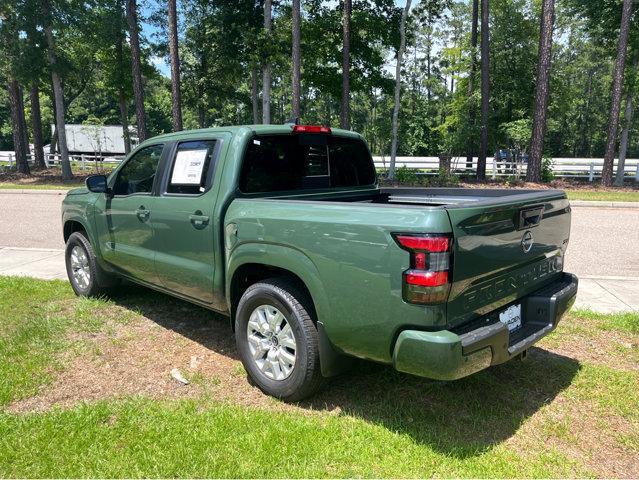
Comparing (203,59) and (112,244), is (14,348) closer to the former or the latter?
(112,244)

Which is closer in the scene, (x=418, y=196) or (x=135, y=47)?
(x=418, y=196)

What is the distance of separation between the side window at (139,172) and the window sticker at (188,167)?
366mm

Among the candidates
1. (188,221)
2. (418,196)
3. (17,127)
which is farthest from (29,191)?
(418,196)

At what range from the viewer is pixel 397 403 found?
11.2ft

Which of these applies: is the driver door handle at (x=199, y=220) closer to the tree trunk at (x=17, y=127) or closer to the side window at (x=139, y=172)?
the side window at (x=139, y=172)

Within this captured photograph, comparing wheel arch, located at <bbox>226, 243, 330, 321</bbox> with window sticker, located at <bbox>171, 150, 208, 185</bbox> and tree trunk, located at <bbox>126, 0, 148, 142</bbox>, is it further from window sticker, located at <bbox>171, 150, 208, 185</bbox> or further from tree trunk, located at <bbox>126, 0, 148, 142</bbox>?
tree trunk, located at <bbox>126, 0, 148, 142</bbox>

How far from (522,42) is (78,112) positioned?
55641mm

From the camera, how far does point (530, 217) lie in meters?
3.13

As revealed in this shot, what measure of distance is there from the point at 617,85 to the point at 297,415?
2023 cm

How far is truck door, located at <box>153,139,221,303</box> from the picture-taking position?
3.81 m

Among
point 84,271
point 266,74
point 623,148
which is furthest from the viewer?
point 623,148

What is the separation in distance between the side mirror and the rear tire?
31.8 inches

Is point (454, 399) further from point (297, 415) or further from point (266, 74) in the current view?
point (266, 74)

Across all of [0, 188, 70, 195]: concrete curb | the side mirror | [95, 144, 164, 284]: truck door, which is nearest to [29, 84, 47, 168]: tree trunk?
[0, 188, 70, 195]: concrete curb
